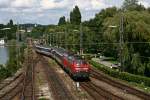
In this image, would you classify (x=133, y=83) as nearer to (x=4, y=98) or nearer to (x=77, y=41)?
(x=4, y=98)

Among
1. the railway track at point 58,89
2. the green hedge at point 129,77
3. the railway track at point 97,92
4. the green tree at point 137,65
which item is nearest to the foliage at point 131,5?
the green tree at point 137,65

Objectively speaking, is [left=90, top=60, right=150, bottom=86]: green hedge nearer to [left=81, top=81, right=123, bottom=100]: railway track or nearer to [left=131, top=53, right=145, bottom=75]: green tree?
[left=81, top=81, right=123, bottom=100]: railway track

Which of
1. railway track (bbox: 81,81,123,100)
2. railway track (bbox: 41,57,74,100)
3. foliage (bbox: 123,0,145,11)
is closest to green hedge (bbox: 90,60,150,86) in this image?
railway track (bbox: 81,81,123,100)

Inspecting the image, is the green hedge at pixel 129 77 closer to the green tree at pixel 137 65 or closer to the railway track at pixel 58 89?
the green tree at pixel 137 65

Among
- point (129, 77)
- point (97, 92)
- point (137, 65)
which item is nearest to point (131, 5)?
point (137, 65)

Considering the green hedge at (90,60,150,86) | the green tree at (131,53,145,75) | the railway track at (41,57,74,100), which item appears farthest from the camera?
the green tree at (131,53,145,75)

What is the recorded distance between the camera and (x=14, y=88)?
2010 inches

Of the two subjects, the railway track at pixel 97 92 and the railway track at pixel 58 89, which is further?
the railway track at pixel 58 89

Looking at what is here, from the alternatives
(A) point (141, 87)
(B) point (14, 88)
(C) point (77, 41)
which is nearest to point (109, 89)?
(A) point (141, 87)

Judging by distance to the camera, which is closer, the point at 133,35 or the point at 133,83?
the point at 133,83

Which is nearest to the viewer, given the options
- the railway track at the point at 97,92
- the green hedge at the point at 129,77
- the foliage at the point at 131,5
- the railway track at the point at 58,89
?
the railway track at the point at 97,92

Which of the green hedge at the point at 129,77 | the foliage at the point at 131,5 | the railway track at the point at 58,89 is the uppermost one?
the foliage at the point at 131,5

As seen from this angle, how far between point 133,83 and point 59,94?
11942 millimetres

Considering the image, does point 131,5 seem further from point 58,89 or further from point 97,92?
point 97,92
